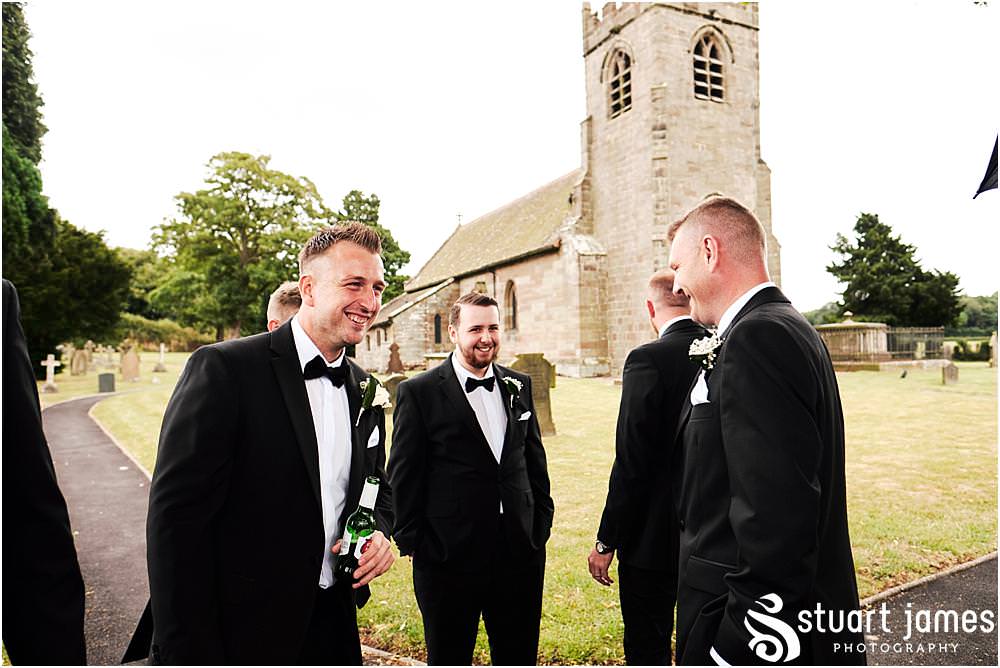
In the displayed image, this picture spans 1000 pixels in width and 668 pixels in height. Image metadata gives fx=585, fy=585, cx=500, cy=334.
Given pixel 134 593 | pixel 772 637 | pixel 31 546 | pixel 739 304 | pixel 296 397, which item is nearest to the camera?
pixel 31 546

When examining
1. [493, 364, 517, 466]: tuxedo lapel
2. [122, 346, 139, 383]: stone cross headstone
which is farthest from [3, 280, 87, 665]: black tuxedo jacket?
[122, 346, 139, 383]: stone cross headstone

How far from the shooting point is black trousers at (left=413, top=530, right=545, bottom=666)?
3.07 m

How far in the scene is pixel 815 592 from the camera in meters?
1.96

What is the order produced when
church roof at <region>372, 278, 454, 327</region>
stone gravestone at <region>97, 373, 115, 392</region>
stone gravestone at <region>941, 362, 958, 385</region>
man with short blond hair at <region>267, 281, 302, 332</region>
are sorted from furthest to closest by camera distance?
1. church roof at <region>372, 278, 454, 327</region>
2. stone gravestone at <region>97, 373, 115, 392</region>
3. stone gravestone at <region>941, 362, 958, 385</region>
4. man with short blond hair at <region>267, 281, 302, 332</region>

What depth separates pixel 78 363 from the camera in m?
29.1

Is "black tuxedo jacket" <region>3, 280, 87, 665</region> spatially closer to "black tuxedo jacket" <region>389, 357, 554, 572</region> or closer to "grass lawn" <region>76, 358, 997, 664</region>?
"black tuxedo jacket" <region>389, 357, 554, 572</region>

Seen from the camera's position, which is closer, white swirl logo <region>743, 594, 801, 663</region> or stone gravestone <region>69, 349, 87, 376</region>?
white swirl logo <region>743, 594, 801, 663</region>

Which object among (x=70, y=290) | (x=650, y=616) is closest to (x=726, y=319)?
(x=650, y=616)

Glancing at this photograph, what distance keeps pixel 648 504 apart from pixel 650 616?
1.96 ft

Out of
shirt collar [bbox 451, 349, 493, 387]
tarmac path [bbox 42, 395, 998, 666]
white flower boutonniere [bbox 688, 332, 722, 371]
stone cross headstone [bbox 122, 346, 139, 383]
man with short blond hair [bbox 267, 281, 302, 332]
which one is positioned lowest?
tarmac path [bbox 42, 395, 998, 666]

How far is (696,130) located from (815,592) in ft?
73.1

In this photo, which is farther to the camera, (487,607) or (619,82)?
(619,82)

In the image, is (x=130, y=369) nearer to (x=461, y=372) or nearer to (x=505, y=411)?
(x=461, y=372)

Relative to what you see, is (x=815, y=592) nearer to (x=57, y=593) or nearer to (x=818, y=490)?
(x=818, y=490)
